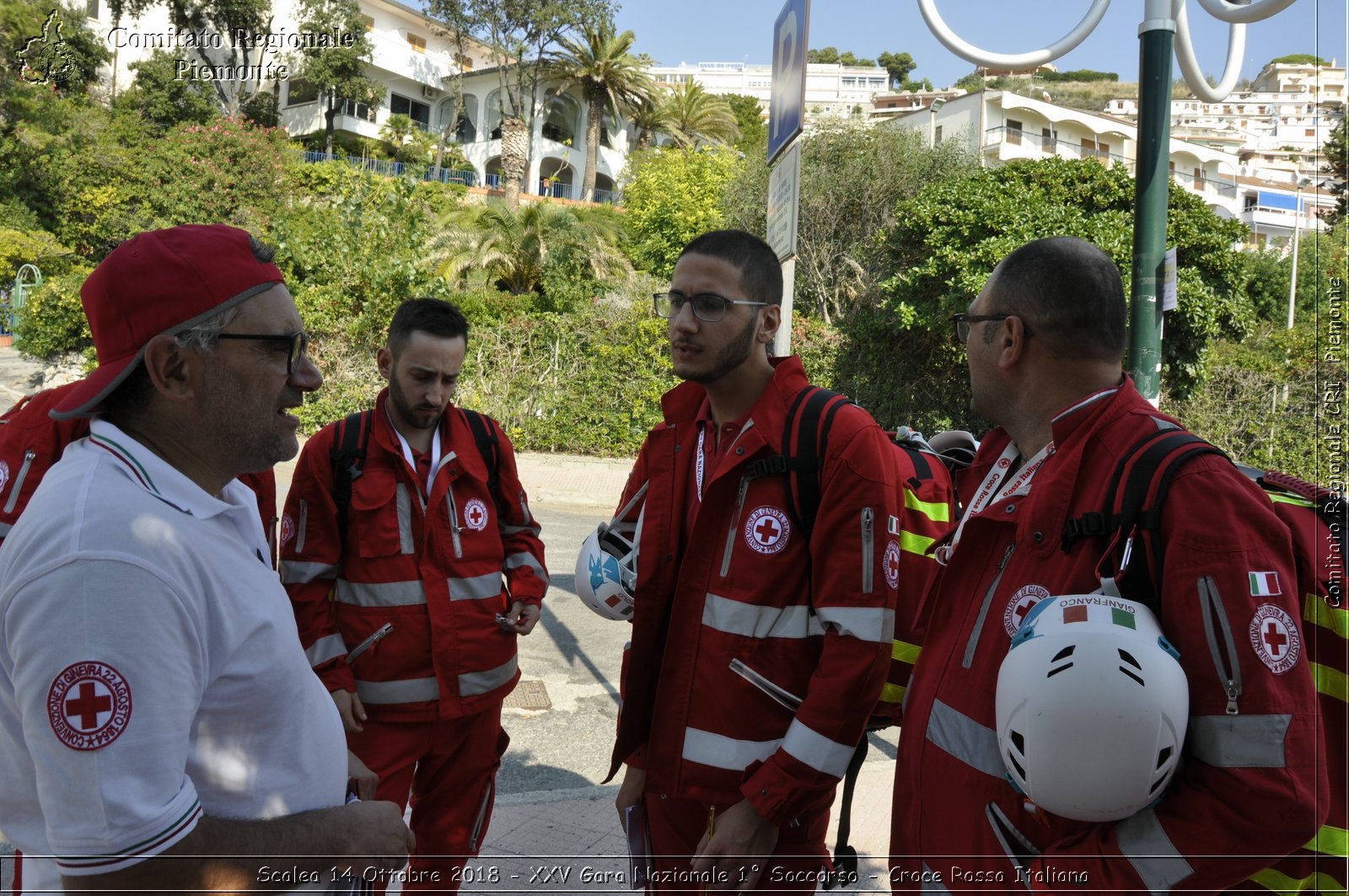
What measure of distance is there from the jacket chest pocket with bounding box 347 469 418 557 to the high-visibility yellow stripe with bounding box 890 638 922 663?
1.73 m

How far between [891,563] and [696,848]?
1.02m

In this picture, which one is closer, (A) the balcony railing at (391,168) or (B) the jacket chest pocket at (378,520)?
(B) the jacket chest pocket at (378,520)

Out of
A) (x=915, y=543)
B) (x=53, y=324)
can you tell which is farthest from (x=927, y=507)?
(x=53, y=324)

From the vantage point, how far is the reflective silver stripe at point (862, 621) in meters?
2.47

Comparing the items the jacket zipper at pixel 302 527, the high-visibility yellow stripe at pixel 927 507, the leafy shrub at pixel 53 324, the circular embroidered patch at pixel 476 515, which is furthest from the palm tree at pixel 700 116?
the high-visibility yellow stripe at pixel 927 507

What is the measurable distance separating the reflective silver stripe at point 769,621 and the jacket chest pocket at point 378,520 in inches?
54.6

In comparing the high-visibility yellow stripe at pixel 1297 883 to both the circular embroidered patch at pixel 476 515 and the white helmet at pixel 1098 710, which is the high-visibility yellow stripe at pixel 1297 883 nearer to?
the white helmet at pixel 1098 710

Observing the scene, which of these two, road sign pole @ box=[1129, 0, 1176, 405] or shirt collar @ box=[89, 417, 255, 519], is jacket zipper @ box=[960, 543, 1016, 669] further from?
road sign pole @ box=[1129, 0, 1176, 405]

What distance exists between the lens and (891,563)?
255 centimetres

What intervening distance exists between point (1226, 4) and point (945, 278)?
41.0ft

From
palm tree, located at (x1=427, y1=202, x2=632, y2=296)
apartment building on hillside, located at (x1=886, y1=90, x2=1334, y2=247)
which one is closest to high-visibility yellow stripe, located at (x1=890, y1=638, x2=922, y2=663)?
palm tree, located at (x1=427, y1=202, x2=632, y2=296)

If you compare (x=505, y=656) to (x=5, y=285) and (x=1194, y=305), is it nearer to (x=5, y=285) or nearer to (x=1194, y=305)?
(x=1194, y=305)

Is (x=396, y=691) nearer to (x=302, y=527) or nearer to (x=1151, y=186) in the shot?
(x=302, y=527)

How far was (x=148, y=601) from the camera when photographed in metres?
1.55
